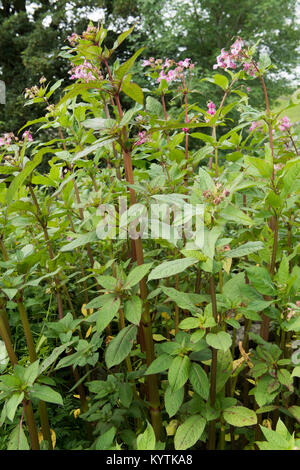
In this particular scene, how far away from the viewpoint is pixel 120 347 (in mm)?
879

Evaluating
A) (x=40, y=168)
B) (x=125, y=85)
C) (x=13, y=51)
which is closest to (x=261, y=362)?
(x=125, y=85)

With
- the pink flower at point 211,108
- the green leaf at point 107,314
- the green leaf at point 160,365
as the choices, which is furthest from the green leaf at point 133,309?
the pink flower at point 211,108

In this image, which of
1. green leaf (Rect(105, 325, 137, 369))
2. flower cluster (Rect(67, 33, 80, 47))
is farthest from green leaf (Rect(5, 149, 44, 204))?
flower cluster (Rect(67, 33, 80, 47))

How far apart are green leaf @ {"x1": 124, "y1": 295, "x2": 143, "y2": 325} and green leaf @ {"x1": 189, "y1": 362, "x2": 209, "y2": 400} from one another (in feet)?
0.63

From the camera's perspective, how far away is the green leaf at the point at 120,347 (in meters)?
0.85

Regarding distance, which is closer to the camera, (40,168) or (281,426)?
(281,426)

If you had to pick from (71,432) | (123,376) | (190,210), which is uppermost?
(190,210)

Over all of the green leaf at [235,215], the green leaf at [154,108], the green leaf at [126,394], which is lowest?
the green leaf at [126,394]

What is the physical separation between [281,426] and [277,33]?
14.5 metres

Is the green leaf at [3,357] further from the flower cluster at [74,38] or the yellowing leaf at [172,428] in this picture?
the flower cluster at [74,38]

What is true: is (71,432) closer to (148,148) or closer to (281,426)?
(281,426)

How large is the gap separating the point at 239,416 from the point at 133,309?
14.5 inches

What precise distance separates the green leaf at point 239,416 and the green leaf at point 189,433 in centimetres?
7

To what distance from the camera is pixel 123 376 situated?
1.09 m
